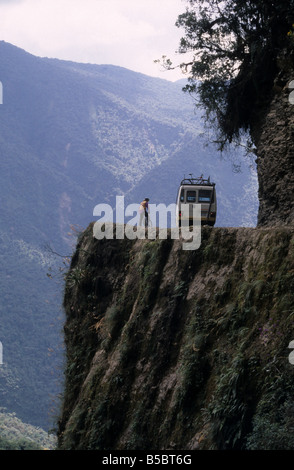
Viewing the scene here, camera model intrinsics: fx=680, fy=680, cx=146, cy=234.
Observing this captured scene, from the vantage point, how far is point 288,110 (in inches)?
785

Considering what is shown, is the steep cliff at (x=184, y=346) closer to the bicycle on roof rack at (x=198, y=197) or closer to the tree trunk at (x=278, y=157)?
the tree trunk at (x=278, y=157)

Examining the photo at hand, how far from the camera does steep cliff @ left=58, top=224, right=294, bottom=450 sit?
11328 mm

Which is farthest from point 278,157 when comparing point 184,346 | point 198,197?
point 184,346

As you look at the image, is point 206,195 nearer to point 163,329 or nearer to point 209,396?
point 163,329

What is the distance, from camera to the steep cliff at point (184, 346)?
37.2 ft

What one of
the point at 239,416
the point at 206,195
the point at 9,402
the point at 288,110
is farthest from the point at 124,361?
the point at 9,402

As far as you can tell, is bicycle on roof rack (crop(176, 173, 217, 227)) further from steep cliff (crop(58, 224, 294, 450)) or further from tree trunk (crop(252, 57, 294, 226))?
steep cliff (crop(58, 224, 294, 450))

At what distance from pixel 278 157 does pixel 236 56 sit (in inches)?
242

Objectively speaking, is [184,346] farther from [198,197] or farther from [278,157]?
[198,197]

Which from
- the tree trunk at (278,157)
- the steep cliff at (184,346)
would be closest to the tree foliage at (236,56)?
the tree trunk at (278,157)

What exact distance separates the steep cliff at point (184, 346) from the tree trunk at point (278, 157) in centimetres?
422

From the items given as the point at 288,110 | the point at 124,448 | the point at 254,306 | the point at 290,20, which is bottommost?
the point at 124,448

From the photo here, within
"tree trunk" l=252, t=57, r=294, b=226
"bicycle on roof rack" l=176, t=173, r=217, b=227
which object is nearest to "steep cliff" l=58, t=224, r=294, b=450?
"tree trunk" l=252, t=57, r=294, b=226
